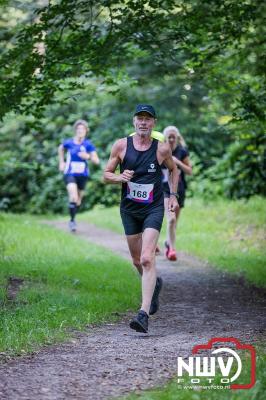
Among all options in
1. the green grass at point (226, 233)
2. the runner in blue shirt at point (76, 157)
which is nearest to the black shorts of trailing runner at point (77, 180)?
the runner in blue shirt at point (76, 157)

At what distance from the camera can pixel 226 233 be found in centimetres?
1686

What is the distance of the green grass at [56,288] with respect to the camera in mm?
7340

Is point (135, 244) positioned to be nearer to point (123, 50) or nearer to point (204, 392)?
point (204, 392)

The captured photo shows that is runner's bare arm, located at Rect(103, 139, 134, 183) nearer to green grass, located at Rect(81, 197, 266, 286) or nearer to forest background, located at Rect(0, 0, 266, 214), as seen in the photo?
forest background, located at Rect(0, 0, 266, 214)

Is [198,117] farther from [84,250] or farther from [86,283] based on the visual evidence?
[86,283]

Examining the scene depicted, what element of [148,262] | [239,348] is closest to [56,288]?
[148,262]

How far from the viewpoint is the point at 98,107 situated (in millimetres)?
28344

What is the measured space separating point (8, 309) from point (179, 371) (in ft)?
10.0

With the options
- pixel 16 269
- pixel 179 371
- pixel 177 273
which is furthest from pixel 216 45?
pixel 179 371

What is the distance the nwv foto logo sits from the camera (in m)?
5.49

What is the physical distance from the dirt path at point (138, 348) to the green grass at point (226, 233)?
59.2 inches

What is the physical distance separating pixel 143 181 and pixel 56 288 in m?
2.49

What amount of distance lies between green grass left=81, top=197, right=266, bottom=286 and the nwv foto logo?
202 inches

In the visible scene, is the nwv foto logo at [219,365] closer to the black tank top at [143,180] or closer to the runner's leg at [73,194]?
the black tank top at [143,180]
